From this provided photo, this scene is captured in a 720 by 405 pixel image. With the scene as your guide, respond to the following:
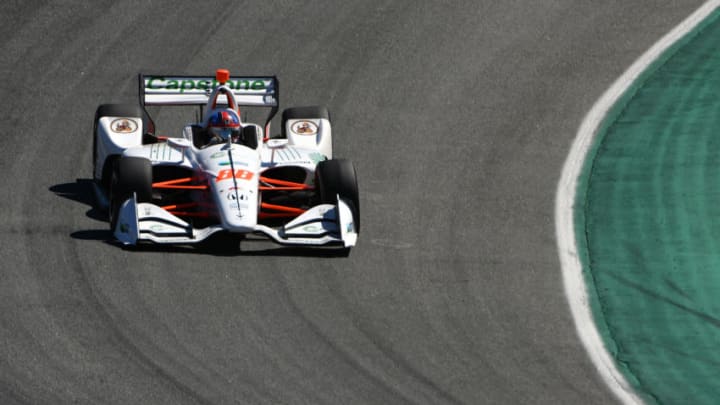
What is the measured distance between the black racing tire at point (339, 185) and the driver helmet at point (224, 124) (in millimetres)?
1473

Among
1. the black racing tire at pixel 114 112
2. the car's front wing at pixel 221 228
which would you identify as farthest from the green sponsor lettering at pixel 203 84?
the car's front wing at pixel 221 228

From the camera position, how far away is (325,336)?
54.7 feet

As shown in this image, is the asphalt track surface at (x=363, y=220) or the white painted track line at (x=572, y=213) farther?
the white painted track line at (x=572, y=213)

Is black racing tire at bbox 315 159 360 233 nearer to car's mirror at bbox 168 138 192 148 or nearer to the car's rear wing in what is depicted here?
car's mirror at bbox 168 138 192 148

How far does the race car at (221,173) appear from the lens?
59.4 ft

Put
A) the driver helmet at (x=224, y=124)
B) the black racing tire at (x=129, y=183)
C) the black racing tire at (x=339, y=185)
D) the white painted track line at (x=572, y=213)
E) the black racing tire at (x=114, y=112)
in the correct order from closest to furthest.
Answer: the white painted track line at (x=572, y=213)
the black racing tire at (x=129, y=183)
the black racing tire at (x=339, y=185)
the driver helmet at (x=224, y=124)
the black racing tire at (x=114, y=112)

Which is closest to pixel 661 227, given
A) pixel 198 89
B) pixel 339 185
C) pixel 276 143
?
pixel 339 185

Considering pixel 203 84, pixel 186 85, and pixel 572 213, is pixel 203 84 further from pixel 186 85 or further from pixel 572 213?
pixel 572 213

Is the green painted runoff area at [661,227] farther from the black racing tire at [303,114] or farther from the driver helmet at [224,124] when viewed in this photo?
the driver helmet at [224,124]

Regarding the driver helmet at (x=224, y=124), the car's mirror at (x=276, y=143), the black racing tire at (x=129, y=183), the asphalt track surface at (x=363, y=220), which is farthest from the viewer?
the car's mirror at (x=276, y=143)

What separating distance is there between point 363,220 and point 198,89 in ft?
10.3

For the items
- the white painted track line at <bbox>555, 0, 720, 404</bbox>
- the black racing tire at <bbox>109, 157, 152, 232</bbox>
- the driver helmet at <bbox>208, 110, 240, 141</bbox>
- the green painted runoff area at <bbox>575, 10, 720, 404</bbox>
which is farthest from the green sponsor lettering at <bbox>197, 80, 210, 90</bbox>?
the green painted runoff area at <bbox>575, 10, 720, 404</bbox>

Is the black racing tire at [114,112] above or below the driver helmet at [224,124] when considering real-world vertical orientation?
above

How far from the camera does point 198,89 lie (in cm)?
2119
